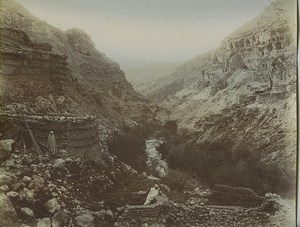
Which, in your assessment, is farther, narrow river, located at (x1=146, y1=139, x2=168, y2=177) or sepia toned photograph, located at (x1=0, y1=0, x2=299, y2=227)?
narrow river, located at (x1=146, y1=139, x2=168, y2=177)

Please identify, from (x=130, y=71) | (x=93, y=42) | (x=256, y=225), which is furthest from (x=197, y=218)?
(x=93, y=42)

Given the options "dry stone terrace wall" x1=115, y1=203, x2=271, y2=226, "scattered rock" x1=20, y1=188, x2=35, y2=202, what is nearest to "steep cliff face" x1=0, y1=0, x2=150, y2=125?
"scattered rock" x1=20, y1=188, x2=35, y2=202

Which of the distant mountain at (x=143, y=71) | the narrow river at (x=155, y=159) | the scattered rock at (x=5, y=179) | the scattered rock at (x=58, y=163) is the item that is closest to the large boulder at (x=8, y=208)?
the scattered rock at (x=5, y=179)

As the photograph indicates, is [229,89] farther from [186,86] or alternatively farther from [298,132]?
[298,132]

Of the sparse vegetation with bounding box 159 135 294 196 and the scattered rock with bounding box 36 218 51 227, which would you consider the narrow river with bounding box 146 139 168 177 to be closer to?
the sparse vegetation with bounding box 159 135 294 196

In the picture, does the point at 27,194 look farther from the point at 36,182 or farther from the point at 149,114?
the point at 149,114

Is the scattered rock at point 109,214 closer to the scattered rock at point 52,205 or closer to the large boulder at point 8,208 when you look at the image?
the scattered rock at point 52,205
